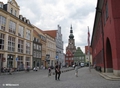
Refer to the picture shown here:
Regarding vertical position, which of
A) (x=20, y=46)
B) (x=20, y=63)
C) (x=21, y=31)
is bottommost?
(x=20, y=63)

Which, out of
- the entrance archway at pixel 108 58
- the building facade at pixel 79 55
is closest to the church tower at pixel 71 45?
the building facade at pixel 79 55

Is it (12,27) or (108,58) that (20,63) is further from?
(108,58)

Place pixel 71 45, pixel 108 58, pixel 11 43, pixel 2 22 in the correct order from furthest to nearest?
pixel 71 45, pixel 11 43, pixel 2 22, pixel 108 58

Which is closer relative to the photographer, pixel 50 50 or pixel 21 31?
pixel 21 31

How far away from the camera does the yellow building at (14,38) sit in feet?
121

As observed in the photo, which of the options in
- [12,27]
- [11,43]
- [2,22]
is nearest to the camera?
[2,22]

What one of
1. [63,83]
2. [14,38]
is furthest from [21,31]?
[63,83]

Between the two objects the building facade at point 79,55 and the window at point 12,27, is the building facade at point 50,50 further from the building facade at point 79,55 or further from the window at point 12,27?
the building facade at point 79,55

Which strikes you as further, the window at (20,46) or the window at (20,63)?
the window at (20,46)

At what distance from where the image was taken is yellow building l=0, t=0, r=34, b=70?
121ft

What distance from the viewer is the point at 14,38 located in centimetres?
4159

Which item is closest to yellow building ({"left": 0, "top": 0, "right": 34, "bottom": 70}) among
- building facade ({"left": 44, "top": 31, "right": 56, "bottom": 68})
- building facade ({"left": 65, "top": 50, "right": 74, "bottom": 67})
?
building facade ({"left": 44, "top": 31, "right": 56, "bottom": 68})

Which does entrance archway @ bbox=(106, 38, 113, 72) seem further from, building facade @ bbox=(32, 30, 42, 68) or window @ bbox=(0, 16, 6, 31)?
building facade @ bbox=(32, 30, 42, 68)

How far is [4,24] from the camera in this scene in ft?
123
